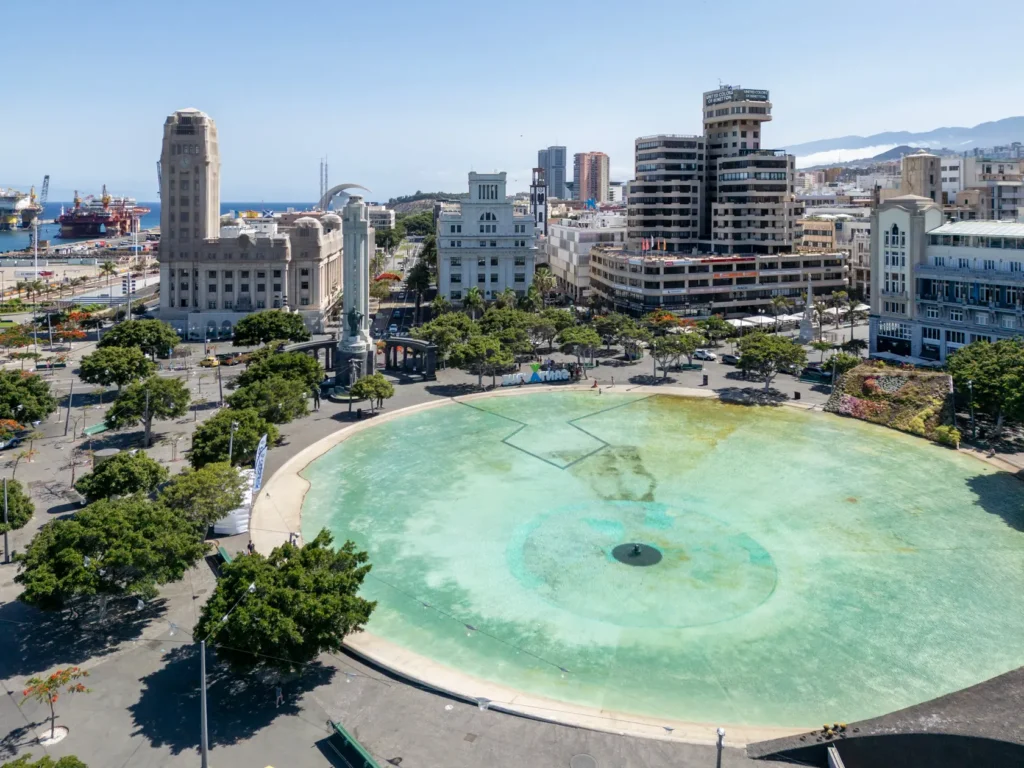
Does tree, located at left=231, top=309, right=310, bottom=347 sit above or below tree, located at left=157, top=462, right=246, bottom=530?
above

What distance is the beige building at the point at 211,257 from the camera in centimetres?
11538

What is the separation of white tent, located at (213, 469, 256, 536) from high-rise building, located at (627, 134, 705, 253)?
10709 centimetres

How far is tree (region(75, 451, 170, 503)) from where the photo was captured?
4344 centimetres

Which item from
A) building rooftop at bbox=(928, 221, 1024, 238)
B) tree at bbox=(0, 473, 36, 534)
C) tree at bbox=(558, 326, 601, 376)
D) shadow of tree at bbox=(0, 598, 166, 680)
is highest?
building rooftop at bbox=(928, 221, 1024, 238)

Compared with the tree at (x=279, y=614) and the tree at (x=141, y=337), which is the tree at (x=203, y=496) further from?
the tree at (x=141, y=337)

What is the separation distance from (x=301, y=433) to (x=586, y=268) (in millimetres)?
89566

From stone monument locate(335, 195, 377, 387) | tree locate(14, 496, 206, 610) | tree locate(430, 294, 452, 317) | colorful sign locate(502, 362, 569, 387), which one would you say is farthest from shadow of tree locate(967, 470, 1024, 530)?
tree locate(430, 294, 452, 317)

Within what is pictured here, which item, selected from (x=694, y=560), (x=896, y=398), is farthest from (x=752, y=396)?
(x=694, y=560)

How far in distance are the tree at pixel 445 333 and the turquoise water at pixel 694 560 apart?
2125 cm

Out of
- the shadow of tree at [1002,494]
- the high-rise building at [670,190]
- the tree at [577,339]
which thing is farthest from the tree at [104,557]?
the high-rise building at [670,190]

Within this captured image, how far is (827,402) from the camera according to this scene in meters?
73.5

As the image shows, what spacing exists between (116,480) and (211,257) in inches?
3142

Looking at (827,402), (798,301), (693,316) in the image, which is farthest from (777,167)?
(827,402)

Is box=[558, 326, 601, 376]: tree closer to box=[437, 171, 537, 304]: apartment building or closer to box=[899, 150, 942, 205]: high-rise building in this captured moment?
box=[437, 171, 537, 304]: apartment building
